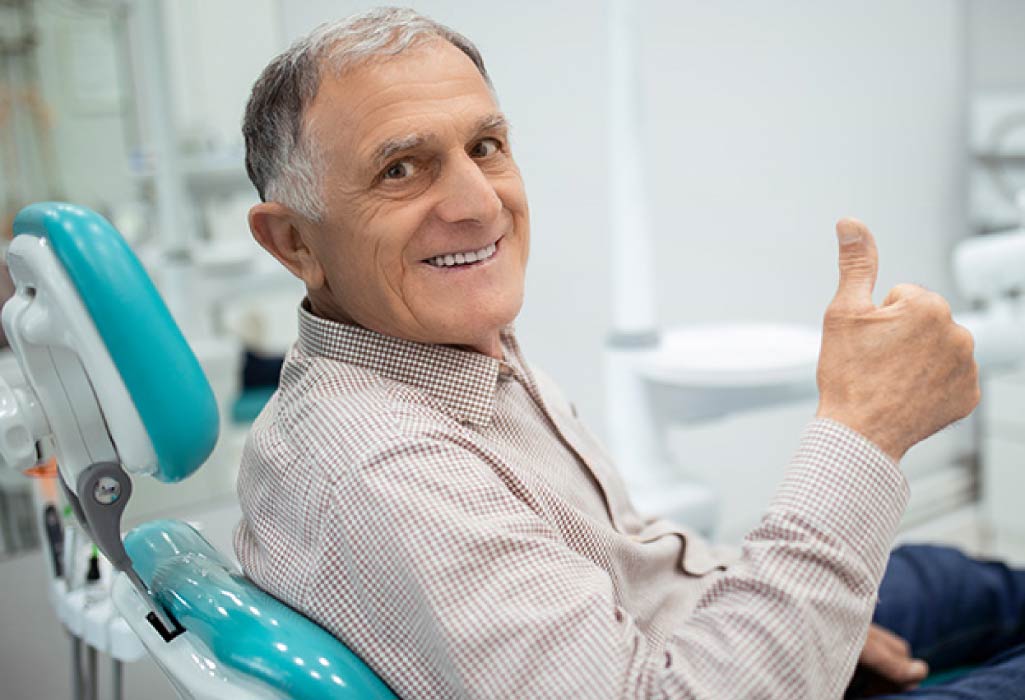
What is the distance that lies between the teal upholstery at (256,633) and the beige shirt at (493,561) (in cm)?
3

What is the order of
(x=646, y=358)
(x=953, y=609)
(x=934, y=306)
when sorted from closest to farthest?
(x=934, y=306)
(x=953, y=609)
(x=646, y=358)

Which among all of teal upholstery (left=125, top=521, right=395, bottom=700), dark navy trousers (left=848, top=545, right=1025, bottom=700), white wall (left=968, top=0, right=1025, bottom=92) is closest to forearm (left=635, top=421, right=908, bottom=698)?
teal upholstery (left=125, top=521, right=395, bottom=700)

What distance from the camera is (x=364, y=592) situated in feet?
2.61

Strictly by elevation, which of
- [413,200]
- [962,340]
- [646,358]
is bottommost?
[646,358]

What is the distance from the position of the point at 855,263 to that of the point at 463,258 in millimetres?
361


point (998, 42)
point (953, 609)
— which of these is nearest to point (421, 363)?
point (953, 609)

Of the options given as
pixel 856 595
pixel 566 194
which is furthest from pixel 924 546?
pixel 566 194

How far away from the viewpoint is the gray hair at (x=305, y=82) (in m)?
0.90

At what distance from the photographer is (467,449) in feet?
2.86

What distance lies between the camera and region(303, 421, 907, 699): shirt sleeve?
0.74 meters

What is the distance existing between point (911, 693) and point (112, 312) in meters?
0.93

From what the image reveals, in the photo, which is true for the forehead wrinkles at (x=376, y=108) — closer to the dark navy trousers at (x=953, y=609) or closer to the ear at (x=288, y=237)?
the ear at (x=288, y=237)

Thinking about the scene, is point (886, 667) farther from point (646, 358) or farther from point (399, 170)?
point (399, 170)

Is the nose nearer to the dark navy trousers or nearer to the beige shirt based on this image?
the beige shirt
